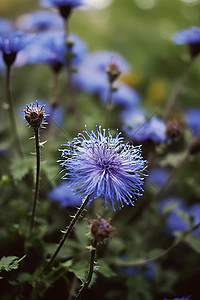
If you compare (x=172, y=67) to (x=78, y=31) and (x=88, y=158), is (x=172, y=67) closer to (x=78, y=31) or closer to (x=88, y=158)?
(x=78, y=31)

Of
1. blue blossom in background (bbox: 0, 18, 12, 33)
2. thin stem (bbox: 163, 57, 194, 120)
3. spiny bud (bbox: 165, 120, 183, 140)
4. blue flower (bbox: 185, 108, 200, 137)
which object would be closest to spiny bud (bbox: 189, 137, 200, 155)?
spiny bud (bbox: 165, 120, 183, 140)

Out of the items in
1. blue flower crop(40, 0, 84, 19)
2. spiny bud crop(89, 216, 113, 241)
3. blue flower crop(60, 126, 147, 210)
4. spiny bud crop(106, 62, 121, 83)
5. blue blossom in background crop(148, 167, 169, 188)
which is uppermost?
blue flower crop(40, 0, 84, 19)

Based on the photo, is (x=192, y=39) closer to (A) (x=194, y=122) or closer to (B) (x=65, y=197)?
(A) (x=194, y=122)

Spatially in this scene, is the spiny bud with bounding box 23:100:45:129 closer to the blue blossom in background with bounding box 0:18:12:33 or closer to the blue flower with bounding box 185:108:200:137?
the blue blossom in background with bounding box 0:18:12:33

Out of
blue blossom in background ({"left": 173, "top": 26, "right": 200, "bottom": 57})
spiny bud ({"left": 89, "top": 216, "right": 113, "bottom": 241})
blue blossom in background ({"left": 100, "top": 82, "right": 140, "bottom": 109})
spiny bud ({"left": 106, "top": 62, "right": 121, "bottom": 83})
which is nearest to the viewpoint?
spiny bud ({"left": 89, "top": 216, "right": 113, "bottom": 241})

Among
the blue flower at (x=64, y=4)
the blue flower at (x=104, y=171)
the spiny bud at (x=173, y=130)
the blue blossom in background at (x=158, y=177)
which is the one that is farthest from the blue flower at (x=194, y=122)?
the blue flower at (x=104, y=171)

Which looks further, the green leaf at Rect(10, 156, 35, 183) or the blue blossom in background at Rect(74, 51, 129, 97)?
the blue blossom in background at Rect(74, 51, 129, 97)

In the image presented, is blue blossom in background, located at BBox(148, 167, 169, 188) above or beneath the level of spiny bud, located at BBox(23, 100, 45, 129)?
above
